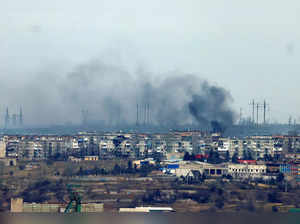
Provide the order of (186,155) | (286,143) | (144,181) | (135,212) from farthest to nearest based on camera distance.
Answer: (286,143)
(186,155)
(144,181)
(135,212)

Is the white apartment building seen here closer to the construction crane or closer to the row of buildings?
the row of buildings

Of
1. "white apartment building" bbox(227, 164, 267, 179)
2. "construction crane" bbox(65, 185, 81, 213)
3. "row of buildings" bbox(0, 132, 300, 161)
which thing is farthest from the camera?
"row of buildings" bbox(0, 132, 300, 161)

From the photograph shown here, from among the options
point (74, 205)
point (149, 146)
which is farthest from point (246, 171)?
point (74, 205)

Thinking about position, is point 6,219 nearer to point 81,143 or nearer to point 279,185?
point 279,185

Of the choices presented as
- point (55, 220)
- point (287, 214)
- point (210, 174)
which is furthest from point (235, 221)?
point (210, 174)

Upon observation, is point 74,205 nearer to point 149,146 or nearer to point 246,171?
point 246,171

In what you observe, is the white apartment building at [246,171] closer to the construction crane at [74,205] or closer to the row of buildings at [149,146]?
the row of buildings at [149,146]

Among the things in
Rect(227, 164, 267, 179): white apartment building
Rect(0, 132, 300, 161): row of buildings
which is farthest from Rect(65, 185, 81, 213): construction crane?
Rect(0, 132, 300, 161): row of buildings

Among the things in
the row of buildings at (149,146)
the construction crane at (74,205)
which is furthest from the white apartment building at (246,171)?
the construction crane at (74,205)

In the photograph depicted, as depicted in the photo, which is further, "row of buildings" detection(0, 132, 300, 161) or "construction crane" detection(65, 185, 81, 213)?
Answer: "row of buildings" detection(0, 132, 300, 161)

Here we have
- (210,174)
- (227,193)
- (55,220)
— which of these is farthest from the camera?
(210,174)

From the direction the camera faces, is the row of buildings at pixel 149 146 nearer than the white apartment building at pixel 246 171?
No
